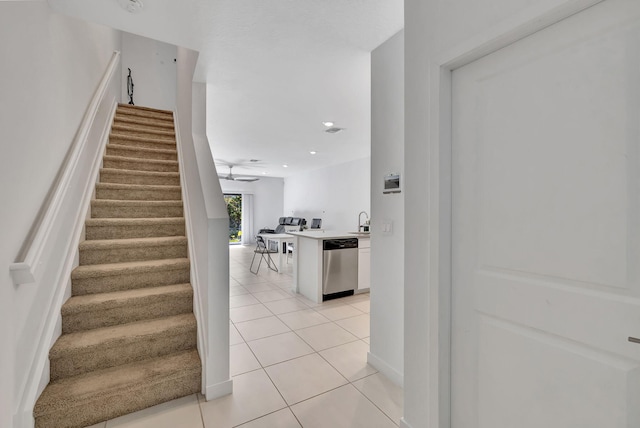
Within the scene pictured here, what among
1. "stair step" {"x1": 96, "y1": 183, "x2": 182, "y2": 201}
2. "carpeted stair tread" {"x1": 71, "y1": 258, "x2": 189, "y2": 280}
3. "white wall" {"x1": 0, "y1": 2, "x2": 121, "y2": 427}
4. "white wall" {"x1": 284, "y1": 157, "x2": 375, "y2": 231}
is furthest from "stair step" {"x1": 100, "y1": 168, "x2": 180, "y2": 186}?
"white wall" {"x1": 284, "y1": 157, "x2": 375, "y2": 231}

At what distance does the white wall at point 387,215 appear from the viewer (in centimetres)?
209

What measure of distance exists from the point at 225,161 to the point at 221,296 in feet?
21.2

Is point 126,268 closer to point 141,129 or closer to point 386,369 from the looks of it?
point 386,369

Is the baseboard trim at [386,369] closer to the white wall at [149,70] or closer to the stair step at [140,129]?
the stair step at [140,129]

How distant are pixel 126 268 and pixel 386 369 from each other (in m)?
2.29

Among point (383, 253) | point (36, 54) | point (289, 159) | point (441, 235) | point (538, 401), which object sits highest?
point (289, 159)

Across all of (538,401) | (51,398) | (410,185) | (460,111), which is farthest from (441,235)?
(51,398)

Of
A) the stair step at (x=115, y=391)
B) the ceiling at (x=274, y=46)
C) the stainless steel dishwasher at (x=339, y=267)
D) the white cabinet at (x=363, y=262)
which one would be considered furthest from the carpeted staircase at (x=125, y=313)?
the white cabinet at (x=363, y=262)

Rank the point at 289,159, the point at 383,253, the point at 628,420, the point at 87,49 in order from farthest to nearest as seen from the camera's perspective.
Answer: the point at 289,159
the point at 87,49
the point at 383,253
the point at 628,420

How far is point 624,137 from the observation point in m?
0.89

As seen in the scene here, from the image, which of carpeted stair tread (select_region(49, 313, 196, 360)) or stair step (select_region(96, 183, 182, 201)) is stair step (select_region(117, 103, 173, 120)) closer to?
stair step (select_region(96, 183, 182, 201))

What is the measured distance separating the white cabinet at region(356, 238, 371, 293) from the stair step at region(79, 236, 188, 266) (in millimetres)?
2529

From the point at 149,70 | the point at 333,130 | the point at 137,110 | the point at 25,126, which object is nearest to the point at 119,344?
the point at 25,126

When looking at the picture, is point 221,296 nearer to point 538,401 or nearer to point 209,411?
point 209,411
